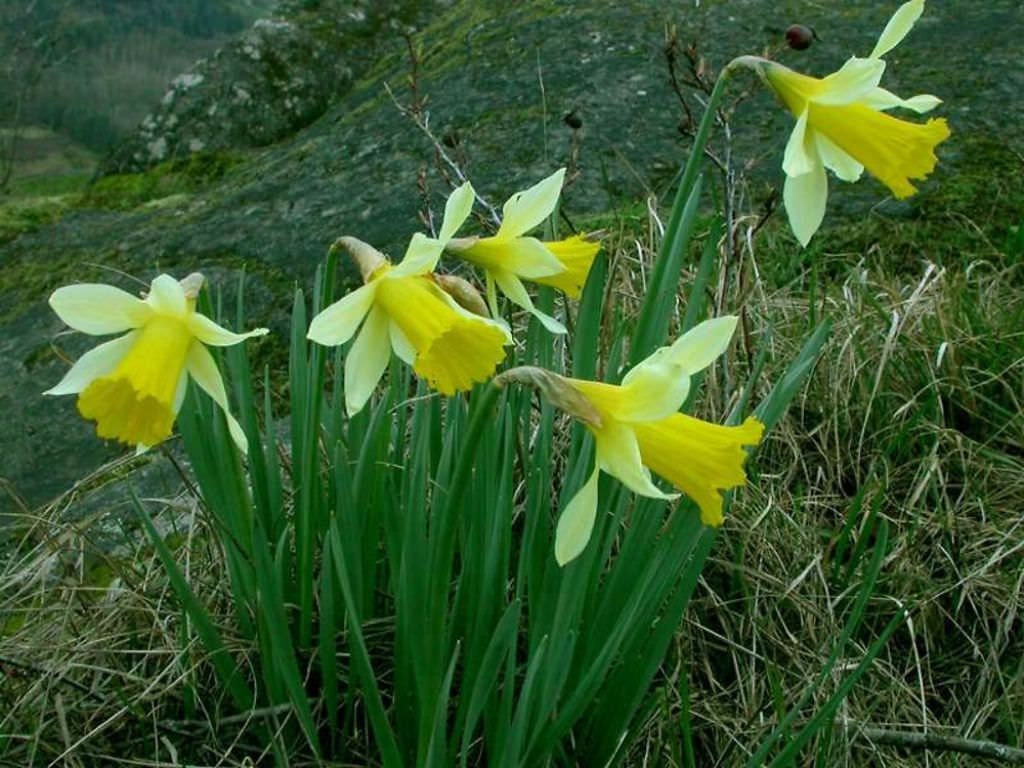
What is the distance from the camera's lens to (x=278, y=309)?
329 cm

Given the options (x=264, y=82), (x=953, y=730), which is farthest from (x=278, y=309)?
(x=264, y=82)

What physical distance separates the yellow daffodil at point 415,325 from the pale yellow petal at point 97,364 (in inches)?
10.3

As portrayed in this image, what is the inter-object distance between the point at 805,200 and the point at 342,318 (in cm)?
57

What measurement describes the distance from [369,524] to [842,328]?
1354 millimetres

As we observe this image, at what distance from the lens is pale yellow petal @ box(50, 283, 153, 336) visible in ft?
4.07

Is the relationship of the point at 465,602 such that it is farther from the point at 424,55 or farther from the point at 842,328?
the point at 424,55

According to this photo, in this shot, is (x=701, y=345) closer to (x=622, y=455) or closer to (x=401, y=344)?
(x=622, y=455)

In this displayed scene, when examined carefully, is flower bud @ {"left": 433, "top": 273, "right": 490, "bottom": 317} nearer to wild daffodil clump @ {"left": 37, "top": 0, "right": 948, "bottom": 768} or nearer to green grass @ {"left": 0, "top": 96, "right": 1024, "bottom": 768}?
wild daffodil clump @ {"left": 37, "top": 0, "right": 948, "bottom": 768}

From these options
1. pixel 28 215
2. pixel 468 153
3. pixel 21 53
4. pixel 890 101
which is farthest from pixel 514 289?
pixel 21 53

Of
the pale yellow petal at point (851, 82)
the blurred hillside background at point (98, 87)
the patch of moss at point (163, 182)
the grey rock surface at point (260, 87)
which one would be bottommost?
the blurred hillside background at point (98, 87)

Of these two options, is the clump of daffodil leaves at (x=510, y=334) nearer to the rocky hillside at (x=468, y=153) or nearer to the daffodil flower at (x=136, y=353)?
the daffodil flower at (x=136, y=353)

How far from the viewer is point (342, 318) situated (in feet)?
4.00

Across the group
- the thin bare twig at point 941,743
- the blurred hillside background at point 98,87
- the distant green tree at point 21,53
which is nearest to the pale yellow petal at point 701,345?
the thin bare twig at point 941,743

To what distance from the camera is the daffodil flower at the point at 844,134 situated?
52.1 inches
